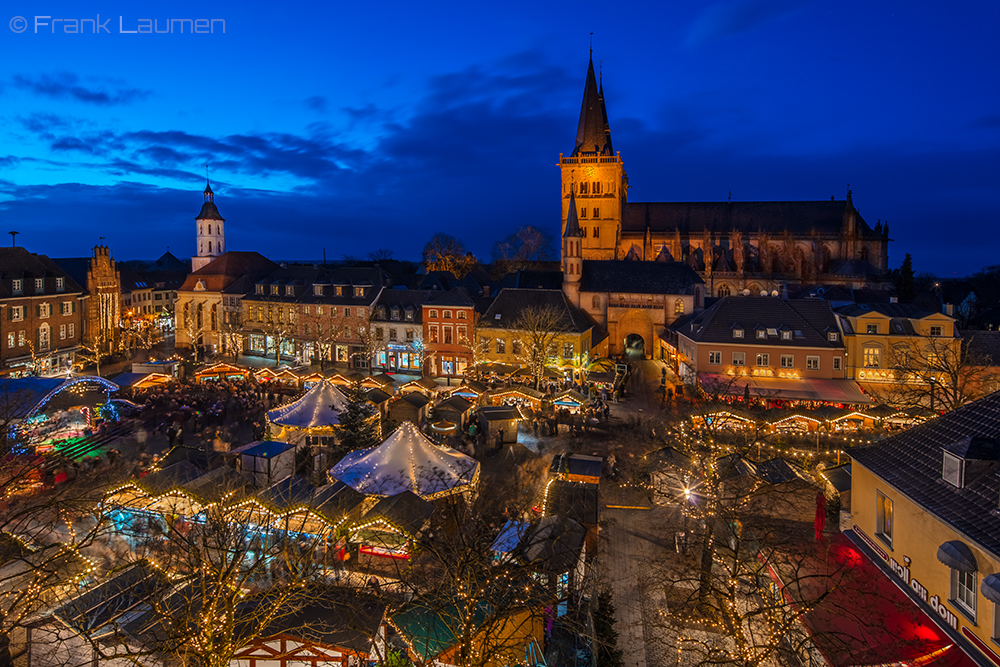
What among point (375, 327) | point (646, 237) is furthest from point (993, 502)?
point (646, 237)

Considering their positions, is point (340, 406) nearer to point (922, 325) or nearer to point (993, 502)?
point (993, 502)

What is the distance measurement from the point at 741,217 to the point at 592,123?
2136 cm

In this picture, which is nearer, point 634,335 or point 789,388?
point 789,388

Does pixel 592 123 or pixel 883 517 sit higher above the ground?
pixel 592 123

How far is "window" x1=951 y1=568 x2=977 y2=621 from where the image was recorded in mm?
9492

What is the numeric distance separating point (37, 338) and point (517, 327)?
107ft

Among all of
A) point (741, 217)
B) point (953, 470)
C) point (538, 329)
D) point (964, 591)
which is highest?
point (741, 217)

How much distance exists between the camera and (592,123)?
→ 6681 centimetres

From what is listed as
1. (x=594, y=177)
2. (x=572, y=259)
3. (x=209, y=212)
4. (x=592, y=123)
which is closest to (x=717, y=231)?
(x=594, y=177)

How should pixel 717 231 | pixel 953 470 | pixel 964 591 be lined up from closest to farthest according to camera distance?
pixel 964 591 < pixel 953 470 < pixel 717 231

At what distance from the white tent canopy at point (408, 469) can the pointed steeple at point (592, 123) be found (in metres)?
55.4

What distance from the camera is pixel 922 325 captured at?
108 feet

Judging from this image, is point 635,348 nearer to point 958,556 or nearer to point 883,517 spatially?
point 883,517

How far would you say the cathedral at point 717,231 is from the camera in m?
63.7
